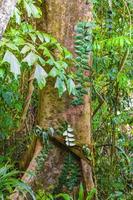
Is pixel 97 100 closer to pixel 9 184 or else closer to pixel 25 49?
pixel 9 184

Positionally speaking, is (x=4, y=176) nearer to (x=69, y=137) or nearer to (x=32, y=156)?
(x=32, y=156)

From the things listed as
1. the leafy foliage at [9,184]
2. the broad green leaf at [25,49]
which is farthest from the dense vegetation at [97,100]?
the broad green leaf at [25,49]

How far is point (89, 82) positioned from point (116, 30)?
948 mm

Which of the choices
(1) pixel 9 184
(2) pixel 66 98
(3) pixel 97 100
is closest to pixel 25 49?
(2) pixel 66 98

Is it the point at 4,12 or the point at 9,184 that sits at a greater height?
the point at 4,12

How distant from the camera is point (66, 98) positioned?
3297mm

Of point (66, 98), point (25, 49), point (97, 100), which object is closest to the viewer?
point (25, 49)

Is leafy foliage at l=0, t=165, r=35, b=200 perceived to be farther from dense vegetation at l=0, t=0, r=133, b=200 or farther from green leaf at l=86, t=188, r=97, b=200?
green leaf at l=86, t=188, r=97, b=200

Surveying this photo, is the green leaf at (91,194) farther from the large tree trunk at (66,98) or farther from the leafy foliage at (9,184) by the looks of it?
the leafy foliage at (9,184)

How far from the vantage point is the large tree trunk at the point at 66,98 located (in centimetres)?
330

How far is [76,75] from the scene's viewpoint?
329 cm

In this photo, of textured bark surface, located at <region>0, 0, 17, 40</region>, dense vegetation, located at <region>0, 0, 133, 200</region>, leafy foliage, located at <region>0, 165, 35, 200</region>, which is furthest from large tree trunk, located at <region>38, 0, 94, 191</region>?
textured bark surface, located at <region>0, 0, 17, 40</region>

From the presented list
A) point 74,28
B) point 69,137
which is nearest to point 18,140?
point 69,137

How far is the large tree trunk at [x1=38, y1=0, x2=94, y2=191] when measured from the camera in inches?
130
